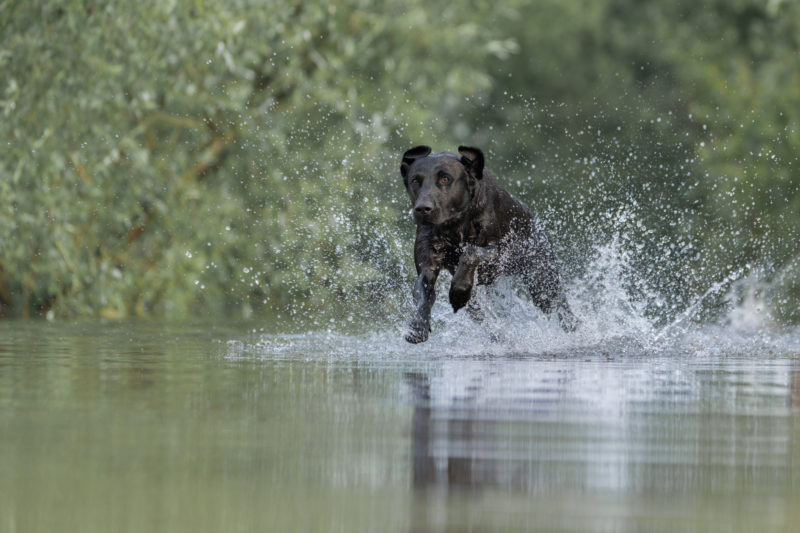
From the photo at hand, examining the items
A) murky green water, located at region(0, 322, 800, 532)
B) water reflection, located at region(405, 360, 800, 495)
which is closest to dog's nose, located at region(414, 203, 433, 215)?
murky green water, located at region(0, 322, 800, 532)

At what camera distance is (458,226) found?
A: 373 inches

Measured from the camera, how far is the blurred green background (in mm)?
15328

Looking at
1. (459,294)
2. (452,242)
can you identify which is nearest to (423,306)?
(459,294)

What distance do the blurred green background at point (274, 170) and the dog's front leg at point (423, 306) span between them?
300 centimetres

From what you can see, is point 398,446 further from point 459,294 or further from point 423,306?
point 423,306

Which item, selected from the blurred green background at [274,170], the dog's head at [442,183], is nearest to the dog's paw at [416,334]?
the dog's head at [442,183]

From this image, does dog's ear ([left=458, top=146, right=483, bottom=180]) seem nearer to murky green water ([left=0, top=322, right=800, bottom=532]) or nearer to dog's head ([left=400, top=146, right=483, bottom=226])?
dog's head ([left=400, top=146, right=483, bottom=226])

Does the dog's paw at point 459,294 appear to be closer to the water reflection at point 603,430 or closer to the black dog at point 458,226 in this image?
the black dog at point 458,226

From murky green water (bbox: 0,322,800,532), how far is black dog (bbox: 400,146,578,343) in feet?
3.77

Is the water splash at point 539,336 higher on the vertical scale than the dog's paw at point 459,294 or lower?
lower

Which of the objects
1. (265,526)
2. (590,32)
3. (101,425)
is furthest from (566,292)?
(590,32)

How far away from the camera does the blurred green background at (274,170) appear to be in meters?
15.3

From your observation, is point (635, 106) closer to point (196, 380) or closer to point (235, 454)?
point (196, 380)

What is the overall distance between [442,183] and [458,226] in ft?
1.26
